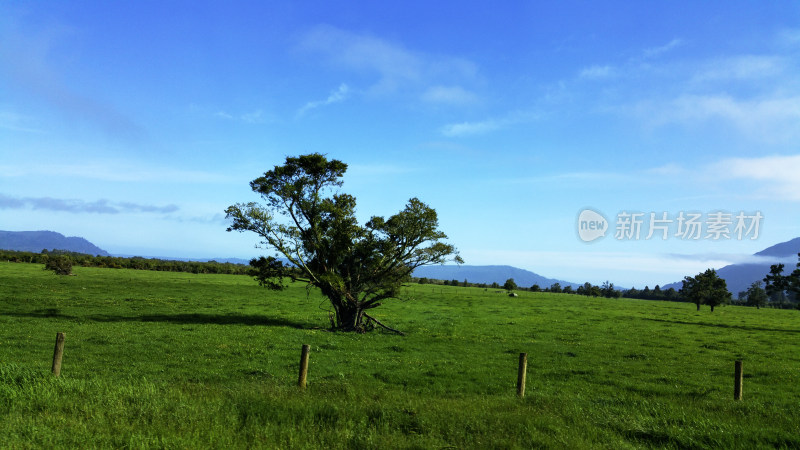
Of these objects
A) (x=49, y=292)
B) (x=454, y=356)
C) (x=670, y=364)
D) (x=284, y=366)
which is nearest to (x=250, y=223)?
(x=284, y=366)

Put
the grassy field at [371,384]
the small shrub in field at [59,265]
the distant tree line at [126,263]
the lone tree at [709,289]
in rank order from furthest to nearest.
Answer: the distant tree line at [126,263]
the lone tree at [709,289]
the small shrub in field at [59,265]
the grassy field at [371,384]

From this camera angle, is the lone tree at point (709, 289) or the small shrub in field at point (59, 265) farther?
the lone tree at point (709, 289)

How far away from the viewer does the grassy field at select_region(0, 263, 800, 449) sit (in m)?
12.0

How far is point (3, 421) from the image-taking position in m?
11.5

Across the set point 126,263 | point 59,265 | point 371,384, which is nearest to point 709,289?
point 371,384

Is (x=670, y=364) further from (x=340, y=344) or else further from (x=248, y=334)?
(x=248, y=334)

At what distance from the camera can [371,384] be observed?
20.3m

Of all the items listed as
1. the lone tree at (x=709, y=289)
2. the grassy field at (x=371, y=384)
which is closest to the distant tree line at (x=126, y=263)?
the grassy field at (x=371, y=384)

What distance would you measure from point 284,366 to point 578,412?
15.6 meters

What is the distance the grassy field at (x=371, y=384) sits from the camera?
11992 mm

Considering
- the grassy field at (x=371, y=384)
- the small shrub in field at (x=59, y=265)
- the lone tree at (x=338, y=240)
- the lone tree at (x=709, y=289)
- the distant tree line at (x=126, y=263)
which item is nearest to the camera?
the grassy field at (x=371, y=384)

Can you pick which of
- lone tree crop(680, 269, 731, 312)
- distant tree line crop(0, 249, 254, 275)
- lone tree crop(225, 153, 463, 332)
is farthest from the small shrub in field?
lone tree crop(680, 269, 731, 312)

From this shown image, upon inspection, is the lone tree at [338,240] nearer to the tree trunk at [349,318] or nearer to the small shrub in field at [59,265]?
the tree trunk at [349,318]

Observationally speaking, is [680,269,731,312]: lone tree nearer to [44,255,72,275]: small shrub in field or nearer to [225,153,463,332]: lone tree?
[225,153,463,332]: lone tree
